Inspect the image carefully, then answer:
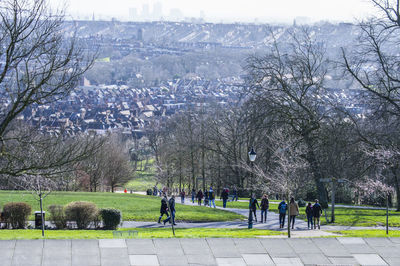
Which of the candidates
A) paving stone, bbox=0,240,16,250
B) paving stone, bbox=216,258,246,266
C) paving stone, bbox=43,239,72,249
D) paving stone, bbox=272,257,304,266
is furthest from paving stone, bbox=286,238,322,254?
paving stone, bbox=0,240,16,250

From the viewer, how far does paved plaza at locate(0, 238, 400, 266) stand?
14.7 meters

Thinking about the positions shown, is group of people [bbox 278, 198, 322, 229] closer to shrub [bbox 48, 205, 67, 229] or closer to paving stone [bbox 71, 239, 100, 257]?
shrub [bbox 48, 205, 67, 229]

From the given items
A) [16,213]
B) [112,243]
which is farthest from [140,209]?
[112,243]

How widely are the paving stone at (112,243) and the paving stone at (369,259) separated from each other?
5.66 metres

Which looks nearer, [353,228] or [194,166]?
[353,228]

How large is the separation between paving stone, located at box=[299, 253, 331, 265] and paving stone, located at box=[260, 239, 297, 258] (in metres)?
0.24

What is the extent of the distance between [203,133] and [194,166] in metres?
4.75

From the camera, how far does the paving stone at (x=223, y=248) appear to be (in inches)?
610

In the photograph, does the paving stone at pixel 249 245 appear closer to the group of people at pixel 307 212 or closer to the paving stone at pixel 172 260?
the paving stone at pixel 172 260

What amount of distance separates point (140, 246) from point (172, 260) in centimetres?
115

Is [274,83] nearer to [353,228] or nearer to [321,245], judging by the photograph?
[353,228]

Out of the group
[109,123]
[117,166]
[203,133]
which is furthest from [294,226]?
[109,123]

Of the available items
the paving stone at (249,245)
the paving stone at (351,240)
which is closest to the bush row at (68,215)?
the paving stone at (249,245)

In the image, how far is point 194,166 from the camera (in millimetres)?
63344
